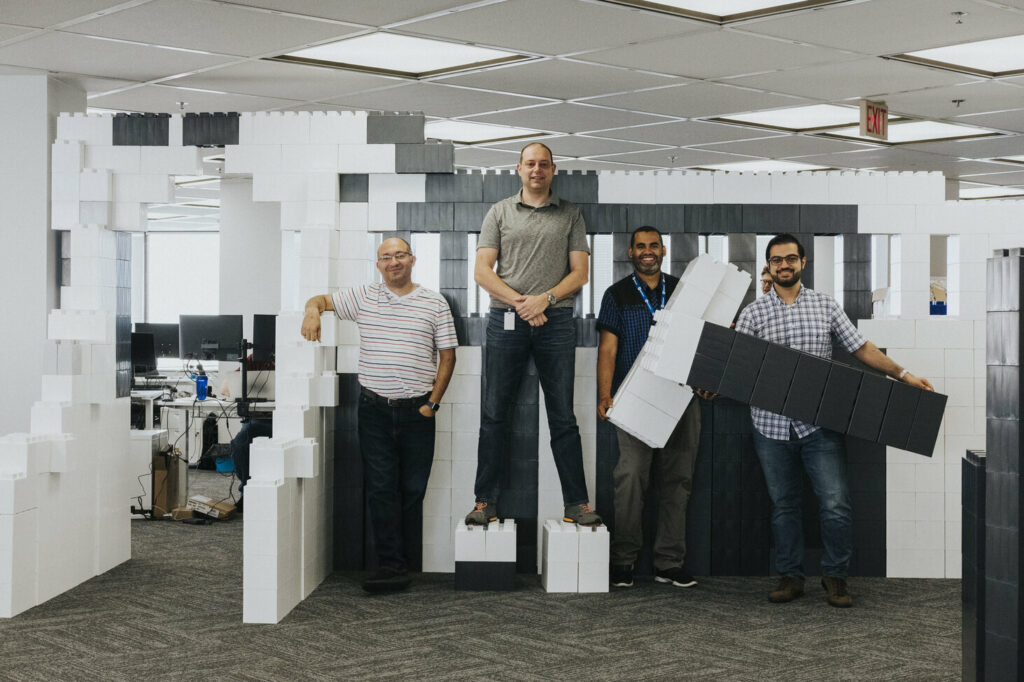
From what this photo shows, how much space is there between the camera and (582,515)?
181 inches

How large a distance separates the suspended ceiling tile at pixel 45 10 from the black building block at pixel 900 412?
3871mm

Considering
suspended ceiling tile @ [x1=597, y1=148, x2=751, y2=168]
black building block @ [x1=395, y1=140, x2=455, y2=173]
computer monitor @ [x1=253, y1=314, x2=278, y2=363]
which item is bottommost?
computer monitor @ [x1=253, y1=314, x2=278, y2=363]

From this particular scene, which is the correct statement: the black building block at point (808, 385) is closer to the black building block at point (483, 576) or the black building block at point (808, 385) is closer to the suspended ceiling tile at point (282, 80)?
the black building block at point (483, 576)

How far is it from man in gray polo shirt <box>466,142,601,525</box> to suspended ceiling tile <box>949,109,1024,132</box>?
14.2 ft

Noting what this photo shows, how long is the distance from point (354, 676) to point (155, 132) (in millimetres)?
2949

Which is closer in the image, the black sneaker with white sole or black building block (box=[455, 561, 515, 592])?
black building block (box=[455, 561, 515, 592])

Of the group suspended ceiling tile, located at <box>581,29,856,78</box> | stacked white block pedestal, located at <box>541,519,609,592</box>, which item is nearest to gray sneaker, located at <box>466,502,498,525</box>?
stacked white block pedestal, located at <box>541,519,609,592</box>

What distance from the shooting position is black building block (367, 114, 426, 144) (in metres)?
4.83

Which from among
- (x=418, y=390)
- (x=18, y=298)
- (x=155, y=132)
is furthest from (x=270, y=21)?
(x=18, y=298)

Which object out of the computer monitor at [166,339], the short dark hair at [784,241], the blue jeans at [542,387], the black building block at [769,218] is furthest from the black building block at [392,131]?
the computer monitor at [166,339]

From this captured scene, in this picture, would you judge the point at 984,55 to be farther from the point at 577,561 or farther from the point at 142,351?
the point at 142,351

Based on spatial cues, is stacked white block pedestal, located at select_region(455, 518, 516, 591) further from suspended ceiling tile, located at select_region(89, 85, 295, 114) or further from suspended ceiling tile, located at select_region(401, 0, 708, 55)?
suspended ceiling tile, located at select_region(89, 85, 295, 114)

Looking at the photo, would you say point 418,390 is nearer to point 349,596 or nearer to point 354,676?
point 349,596

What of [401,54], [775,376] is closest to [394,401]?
[775,376]
